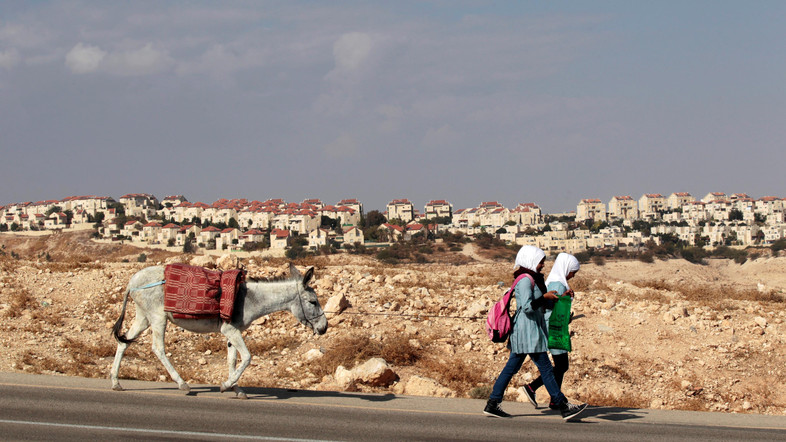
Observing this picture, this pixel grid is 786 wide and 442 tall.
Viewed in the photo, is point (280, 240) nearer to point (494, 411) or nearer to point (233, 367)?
point (233, 367)

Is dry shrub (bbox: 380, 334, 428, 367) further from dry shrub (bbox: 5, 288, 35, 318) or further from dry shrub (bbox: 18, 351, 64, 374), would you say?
dry shrub (bbox: 5, 288, 35, 318)

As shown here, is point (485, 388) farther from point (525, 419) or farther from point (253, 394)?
point (253, 394)

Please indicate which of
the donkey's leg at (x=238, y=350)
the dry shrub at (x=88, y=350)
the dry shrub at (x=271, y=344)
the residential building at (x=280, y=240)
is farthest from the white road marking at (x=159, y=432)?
the residential building at (x=280, y=240)

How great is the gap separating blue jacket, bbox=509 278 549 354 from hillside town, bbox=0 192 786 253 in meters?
91.9

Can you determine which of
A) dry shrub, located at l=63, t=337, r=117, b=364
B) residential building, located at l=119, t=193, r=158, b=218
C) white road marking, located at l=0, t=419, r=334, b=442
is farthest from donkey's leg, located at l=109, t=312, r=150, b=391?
residential building, located at l=119, t=193, r=158, b=218

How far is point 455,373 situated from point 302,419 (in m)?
5.31

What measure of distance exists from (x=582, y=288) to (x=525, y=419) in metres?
13.9

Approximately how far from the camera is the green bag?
7945 mm

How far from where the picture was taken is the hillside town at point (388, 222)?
4604 inches

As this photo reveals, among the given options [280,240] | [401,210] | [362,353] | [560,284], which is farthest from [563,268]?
[401,210]

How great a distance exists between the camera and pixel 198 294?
8523mm

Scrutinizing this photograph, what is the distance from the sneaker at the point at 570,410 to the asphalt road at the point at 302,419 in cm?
9

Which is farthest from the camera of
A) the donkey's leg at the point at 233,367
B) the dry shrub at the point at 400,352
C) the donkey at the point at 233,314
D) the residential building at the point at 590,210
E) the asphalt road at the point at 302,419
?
the residential building at the point at 590,210

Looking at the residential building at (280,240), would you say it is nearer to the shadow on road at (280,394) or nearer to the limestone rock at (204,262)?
the limestone rock at (204,262)
